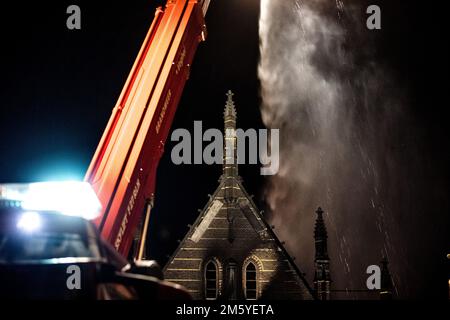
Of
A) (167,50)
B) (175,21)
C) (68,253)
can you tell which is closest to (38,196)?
(68,253)

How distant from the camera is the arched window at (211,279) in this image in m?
23.6

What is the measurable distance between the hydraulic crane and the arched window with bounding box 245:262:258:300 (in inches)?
529

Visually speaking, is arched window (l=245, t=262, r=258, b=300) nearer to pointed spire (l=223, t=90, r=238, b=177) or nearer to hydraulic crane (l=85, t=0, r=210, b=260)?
pointed spire (l=223, t=90, r=238, b=177)

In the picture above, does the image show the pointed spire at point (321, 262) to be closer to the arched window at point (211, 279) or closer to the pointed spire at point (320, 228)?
the pointed spire at point (320, 228)

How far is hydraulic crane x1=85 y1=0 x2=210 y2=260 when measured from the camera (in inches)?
339

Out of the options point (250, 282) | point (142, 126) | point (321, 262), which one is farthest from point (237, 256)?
point (142, 126)

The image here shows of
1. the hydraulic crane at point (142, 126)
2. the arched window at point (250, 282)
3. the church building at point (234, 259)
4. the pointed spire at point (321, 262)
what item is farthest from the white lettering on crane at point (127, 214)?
the arched window at point (250, 282)

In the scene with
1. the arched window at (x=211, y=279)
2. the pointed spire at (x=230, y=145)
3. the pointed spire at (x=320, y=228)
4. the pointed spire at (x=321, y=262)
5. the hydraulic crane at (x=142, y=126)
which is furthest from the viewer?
the pointed spire at (x=230, y=145)

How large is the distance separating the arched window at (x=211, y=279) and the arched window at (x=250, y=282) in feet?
3.82

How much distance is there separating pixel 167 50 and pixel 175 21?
0.69 metres

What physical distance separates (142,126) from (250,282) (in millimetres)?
15466

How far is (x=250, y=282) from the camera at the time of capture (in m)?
23.6

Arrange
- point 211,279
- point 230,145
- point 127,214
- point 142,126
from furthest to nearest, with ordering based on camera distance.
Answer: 1. point 230,145
2. point 211,279
3. point 142,126
4. point 127,214

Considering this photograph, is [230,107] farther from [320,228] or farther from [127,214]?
[127,214]
